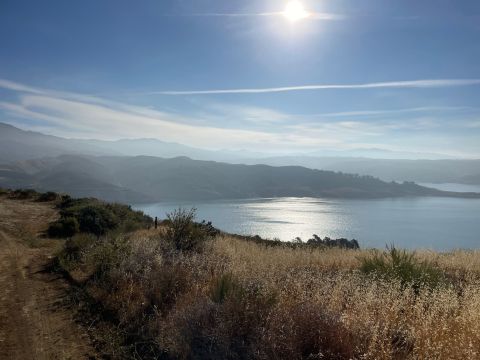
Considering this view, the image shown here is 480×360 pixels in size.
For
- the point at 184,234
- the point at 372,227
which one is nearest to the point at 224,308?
the point at 184,234

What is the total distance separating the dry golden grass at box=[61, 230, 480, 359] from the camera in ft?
16.1

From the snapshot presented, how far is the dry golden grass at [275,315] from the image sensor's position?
4914 millimetres

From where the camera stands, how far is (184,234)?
1248 centimetres

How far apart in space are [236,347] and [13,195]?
2919 centimetres

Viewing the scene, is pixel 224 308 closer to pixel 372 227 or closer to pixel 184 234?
pixel 184 234

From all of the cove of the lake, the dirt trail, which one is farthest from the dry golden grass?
the cove of the lake

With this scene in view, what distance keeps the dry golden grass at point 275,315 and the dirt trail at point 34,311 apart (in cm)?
91

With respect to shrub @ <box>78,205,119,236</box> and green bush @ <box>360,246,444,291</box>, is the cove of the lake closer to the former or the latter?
shrub @ <box>78,205,119,236</box>

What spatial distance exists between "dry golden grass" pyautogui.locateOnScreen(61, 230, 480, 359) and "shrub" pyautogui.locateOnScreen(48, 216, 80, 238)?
8069 mm

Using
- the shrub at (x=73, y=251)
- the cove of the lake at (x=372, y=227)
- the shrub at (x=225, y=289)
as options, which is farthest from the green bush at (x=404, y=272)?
the cove of the lake at (x=372, y=227)

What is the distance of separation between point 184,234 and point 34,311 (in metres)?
5.90

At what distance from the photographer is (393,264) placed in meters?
8.93

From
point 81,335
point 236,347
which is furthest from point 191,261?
point 236,347

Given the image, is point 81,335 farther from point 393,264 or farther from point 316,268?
point 393,264
